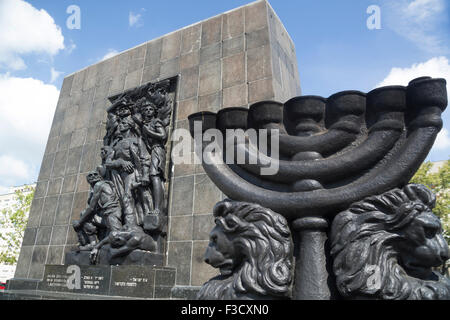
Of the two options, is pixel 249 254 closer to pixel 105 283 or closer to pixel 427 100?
pixel 427 100

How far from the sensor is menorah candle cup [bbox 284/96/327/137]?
2.27 m

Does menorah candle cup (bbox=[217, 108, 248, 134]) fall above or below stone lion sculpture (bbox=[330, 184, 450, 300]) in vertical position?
above

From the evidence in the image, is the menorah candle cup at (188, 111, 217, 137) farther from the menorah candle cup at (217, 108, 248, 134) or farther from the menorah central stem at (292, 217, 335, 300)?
the menorah central stem at (292, 217, 335, 300)

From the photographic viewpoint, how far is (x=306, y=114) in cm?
230

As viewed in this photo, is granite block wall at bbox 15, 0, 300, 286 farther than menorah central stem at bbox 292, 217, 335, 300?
Yes

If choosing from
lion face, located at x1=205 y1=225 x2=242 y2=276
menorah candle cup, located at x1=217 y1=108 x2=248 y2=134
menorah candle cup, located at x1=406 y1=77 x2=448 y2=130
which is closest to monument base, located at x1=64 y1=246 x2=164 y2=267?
lion face, located at x1=205 y1=225 x2=242 y2=276

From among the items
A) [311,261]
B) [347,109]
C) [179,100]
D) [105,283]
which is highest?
[179,100]

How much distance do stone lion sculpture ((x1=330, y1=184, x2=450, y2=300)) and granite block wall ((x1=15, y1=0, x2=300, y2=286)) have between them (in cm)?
360

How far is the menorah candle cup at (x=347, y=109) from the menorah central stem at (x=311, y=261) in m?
0.69

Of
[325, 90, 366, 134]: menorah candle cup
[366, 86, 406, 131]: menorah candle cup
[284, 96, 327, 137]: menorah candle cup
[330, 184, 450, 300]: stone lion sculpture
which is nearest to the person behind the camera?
[330, 184, 450, 300]: stone lion sculpture

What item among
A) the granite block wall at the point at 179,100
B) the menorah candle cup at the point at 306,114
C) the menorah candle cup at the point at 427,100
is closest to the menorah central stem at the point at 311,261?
the menorah candle cup at the point at 306,114

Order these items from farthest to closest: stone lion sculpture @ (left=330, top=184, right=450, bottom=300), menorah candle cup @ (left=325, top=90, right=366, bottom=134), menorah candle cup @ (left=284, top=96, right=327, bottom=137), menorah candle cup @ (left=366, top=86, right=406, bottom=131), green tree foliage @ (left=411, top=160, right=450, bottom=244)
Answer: green tree foliage @ (left=411, top=160, right=450, bottom=244), menorah candle cup @ (left=284, top=96, right=327, bottom=137), menorah candle cup @ (left=325, top=90, right=366, bottom=134), menorah candle cup @ (left=366, top=86, right=406, bottom=131), stone lion sculpture @ (left=330, top=184, right=450, bottom=300)

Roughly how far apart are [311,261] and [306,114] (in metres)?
1.03
